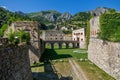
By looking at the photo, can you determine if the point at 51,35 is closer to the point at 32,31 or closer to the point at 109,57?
the point at 32,31

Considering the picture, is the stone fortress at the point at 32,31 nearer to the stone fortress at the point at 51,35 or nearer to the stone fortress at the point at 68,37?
the stone fortress at the point at 68,37

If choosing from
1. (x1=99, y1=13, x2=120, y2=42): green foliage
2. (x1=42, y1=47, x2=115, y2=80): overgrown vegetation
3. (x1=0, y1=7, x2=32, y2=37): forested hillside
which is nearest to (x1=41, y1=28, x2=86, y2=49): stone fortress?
(x1=0, y1=7, x2=32, y2=37): forested hillside

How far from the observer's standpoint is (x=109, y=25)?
81.6 ft

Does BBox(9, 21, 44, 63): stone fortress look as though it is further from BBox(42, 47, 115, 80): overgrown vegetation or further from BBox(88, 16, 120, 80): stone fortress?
BBox(88, 16, 120, 80): stone fortress

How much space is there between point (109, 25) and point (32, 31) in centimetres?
1033

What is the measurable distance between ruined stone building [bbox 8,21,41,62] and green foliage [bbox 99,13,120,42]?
354 inches

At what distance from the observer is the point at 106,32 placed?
81.8 ft

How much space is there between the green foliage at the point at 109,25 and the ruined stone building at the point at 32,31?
900cm

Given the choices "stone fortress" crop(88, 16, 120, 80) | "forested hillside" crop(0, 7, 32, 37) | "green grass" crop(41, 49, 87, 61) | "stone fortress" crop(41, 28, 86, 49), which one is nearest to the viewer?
"stone fortress" crop(88, 16, 120, 80)

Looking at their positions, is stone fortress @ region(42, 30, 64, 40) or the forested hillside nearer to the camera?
the forested hillside

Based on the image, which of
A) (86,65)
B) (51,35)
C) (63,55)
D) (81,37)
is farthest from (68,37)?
(86,65)

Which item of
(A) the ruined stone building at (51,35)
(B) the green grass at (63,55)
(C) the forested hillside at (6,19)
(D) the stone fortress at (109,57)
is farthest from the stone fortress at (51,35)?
(D) the stone fortress at (109,57)

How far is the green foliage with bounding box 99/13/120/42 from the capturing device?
24.3 metres

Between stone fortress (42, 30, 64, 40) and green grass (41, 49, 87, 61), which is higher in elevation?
stone fortress (42, 30, 64, 40)
